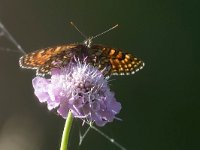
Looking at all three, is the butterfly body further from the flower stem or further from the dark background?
the dark background

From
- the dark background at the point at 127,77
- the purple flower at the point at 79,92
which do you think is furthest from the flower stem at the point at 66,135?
the dark background at the point at 127,77

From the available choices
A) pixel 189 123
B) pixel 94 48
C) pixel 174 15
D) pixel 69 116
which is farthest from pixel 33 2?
pixel 69 116

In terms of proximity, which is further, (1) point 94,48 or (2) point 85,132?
(2) point 85,132

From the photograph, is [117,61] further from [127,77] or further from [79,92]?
[127,77]

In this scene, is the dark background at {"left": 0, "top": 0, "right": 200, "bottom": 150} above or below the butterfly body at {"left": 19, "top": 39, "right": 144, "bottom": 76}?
below

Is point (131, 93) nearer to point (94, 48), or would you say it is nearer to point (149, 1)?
point (149, 1)

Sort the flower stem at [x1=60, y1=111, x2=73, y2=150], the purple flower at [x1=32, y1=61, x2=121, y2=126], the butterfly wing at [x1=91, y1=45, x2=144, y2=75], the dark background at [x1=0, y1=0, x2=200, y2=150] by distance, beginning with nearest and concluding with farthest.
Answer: the flower stem at [x1=60, y1=111, x2=73, y2=150] → the purple flower at [x1=32, y1=61, x2=121, y2=126] → the butterfly wing at [x1=91, y1=45, x2=144, y2=75] → the dark background at [x1=0, y1=0, x2=200, y2=150]

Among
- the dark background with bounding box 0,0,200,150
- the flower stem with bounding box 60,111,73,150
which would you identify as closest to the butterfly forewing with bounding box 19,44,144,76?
the flower stem with bounding box 60,111,73,150

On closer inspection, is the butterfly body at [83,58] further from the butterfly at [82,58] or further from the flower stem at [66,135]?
→ the flower stem at [66,135]
